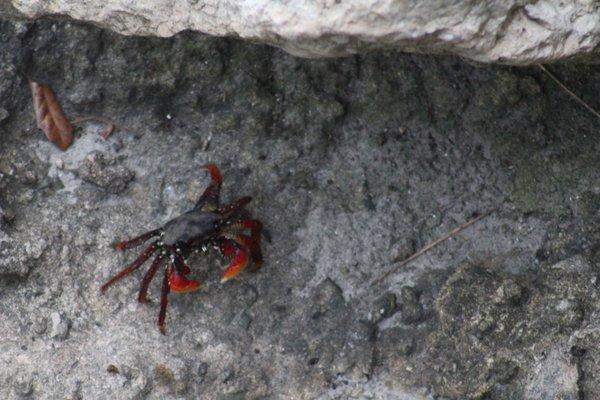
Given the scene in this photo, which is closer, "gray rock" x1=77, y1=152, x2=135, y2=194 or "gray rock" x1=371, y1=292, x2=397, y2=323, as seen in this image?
"gray rock" x1=371, y1=292, x2=397, y2=323

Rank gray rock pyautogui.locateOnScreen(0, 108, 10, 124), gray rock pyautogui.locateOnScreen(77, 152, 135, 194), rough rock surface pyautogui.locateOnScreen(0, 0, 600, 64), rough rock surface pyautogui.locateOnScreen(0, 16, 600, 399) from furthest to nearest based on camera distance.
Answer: gray rock pyautogui.locateOnScreen(77, 152, 135, 194)
gray rock pyautogui.locateOnScreen(0, 108, 10, 124)
rough rock surface pyautogui.locateOnScreen(0, 16, 600, 399)
rough rock surface pyautogui.locateOnScreen(0, 0, 600, 64)

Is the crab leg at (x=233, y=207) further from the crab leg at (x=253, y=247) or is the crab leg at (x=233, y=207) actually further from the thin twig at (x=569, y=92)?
the thin twig at (x=569, y=92)

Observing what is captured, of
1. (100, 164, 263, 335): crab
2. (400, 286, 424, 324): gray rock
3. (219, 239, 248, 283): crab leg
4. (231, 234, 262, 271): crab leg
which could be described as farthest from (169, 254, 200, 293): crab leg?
(400, 286, 424, 324): gray rock

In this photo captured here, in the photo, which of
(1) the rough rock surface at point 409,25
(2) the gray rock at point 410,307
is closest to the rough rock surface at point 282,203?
(2) the gray rock at point 410,307

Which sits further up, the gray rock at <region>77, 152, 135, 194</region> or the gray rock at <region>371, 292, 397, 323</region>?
the gray rock at <region>77, 152, 135, 194</region>

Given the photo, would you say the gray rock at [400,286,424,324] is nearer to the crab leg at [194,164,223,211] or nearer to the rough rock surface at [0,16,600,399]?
the rough rock surface at [0,16,600,399]

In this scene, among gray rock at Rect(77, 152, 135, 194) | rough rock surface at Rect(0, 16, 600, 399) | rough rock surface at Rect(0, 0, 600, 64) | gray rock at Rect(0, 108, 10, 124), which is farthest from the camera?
gray rock at Rect(77, 152, 135, 194)
